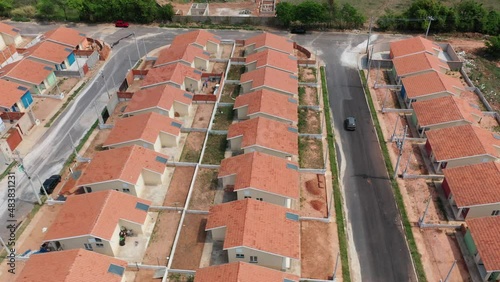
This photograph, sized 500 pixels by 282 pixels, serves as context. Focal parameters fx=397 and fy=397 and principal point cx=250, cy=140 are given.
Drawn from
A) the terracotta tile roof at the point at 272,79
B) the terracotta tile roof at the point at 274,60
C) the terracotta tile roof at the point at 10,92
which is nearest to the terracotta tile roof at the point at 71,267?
the terracotta tile roof at the point at 10,92

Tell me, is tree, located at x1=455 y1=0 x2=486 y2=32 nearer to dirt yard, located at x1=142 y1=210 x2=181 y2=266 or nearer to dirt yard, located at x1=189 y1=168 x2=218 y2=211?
dirt yard, located at x1=189 y1=168 x2=218 y2=211

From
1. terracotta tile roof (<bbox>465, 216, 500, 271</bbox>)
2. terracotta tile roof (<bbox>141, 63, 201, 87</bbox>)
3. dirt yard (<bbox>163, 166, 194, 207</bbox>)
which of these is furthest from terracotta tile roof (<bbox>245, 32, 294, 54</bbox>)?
terracotta tile roof (<bbox>465, 216, 500, 271</bbox>)

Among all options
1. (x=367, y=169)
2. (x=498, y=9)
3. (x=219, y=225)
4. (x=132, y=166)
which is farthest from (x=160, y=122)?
(x=498, y=9)

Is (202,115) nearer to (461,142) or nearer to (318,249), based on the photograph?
(318,249)

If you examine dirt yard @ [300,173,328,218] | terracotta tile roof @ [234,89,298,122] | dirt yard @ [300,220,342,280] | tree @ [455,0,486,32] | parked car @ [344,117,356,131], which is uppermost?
tree @ [455,0,486,32]

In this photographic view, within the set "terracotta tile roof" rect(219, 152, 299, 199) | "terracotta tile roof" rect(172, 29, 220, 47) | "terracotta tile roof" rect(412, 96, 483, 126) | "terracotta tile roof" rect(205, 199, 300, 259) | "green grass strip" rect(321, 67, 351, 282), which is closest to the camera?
"terracotta tile roof" rect(205, 199, 300, 259)

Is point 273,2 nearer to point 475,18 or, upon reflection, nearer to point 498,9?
point 475,18
